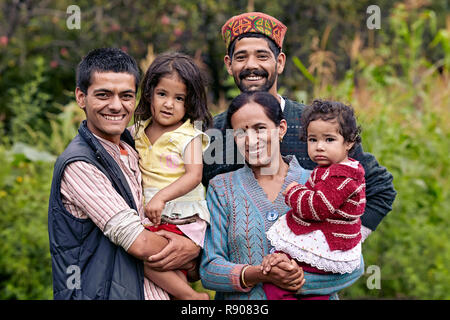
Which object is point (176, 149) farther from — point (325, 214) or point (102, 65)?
point (325, 214)

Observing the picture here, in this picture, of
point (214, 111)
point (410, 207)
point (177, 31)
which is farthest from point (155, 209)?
point (177, 31)

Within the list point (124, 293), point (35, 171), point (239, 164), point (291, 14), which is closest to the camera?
point (124, 293)

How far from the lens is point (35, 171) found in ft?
17.9

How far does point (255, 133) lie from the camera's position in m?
2.46

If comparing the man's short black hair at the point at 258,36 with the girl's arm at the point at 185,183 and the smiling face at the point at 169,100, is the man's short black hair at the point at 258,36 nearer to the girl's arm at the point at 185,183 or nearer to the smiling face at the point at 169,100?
the smiling face at the point at 169,100

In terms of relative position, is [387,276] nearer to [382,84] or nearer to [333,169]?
[382,84]

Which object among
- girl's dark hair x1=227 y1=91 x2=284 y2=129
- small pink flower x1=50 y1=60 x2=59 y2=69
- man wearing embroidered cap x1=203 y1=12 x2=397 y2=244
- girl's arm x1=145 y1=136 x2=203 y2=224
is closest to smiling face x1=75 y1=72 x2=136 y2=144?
girl's arm x1=145 y1=136 x2=203 y2=224

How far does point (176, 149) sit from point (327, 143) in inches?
27.5

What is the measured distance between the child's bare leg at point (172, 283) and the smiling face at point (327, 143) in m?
0.81

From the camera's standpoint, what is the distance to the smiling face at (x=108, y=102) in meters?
2.43

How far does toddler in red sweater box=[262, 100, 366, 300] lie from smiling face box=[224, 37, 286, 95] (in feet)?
1.81

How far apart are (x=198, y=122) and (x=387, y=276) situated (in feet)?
9.87

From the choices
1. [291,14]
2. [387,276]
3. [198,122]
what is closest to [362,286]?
[387,276]

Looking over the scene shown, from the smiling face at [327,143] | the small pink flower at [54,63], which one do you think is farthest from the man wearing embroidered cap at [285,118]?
the small pink flower at [54,63]
